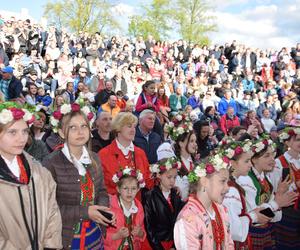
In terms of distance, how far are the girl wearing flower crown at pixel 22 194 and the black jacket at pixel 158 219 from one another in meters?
1.76

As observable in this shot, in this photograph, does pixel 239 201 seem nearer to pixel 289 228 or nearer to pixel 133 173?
pixel 133 173

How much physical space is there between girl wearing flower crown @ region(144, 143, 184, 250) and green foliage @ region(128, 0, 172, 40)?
37975 millimetres

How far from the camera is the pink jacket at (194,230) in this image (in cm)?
338

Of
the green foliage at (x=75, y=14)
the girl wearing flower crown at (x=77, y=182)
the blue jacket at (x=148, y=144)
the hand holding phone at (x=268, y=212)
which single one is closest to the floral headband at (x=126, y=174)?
the girl wearing flower crown at (x=77, y=182)

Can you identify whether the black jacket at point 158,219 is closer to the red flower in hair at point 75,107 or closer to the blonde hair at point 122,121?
the blonde hair at point 122,121

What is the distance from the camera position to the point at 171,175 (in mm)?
5039

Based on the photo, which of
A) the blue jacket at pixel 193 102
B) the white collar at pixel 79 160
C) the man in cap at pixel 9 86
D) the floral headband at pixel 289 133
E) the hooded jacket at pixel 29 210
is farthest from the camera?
the blue jacket at pixel 193 102

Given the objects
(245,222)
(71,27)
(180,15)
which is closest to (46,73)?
(245,222)

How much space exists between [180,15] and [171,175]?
38096mm

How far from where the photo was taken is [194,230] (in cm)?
340

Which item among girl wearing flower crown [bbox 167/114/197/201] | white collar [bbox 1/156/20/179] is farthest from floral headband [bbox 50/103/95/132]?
girl wearing flower crown [bbox 167/114/197/201]

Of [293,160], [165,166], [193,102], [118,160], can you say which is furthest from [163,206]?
[193,102]

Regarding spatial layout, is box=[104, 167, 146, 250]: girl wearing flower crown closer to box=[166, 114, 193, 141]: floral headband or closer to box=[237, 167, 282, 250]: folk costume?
box=[237, 167, 282, 250]: folk costume

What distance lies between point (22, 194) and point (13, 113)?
1.92ft
